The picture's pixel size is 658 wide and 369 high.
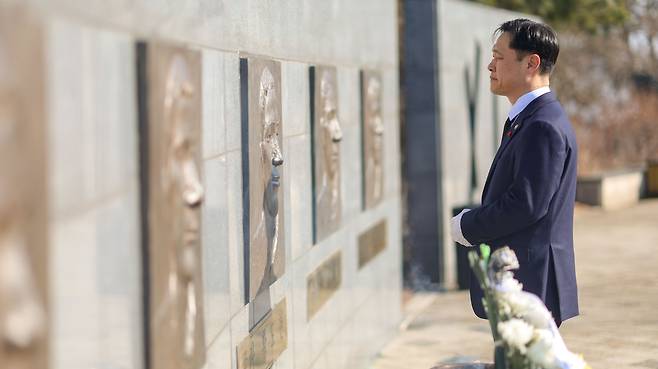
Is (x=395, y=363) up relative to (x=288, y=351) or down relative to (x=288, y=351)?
down

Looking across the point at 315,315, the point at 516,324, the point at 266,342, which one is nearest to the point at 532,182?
the point at 516,324

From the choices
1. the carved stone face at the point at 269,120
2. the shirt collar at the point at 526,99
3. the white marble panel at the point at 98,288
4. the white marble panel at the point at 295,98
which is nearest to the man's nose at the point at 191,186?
the white marble panel at the point at 98,288

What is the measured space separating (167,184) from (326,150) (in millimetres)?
3689

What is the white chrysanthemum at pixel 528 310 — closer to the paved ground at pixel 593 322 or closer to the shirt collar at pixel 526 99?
the shirt collar at pixel 526 99

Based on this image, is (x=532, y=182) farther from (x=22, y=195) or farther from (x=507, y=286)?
(x=22, y=195)

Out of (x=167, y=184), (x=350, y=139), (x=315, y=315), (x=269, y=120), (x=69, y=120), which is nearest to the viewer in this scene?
(x=69, y=120)

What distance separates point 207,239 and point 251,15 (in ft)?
4.40

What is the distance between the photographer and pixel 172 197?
3881mm

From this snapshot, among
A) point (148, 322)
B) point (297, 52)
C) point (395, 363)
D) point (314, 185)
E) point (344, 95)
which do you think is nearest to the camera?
point (148, 322)

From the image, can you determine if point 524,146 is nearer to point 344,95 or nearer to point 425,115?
point 344,95

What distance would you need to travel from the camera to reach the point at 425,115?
1344cm

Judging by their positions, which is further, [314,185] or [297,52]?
[314,185]

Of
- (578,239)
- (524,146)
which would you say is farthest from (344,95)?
(578,239)

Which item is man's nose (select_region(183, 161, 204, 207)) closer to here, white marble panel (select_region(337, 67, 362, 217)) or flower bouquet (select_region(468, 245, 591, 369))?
flower bouquet (select_region(468, 245, 591, 369))
